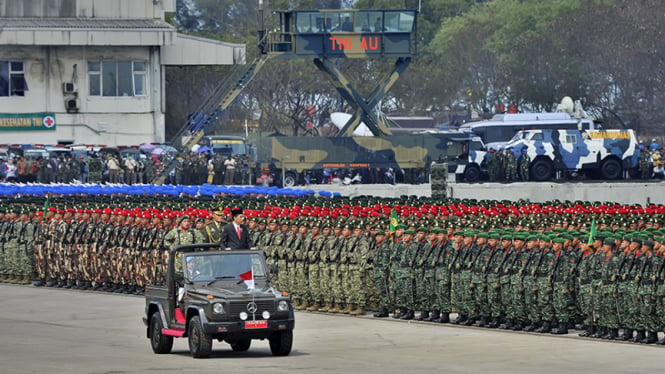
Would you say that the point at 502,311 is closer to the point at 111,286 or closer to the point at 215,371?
the point at 215,371

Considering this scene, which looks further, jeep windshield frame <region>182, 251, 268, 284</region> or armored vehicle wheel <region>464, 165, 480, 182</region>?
armored vehicle wheel <region>464, 165, 480, 182</region>

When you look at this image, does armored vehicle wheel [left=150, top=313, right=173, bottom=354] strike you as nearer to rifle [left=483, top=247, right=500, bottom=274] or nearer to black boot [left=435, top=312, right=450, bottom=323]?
rifle [left=483, top=247, right=500, bottom=274]

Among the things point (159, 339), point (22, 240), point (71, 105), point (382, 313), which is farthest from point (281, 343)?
point (71, 105)

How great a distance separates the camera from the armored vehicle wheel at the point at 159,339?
18625 mm

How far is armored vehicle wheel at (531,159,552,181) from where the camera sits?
170 feet

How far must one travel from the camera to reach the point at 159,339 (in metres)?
18.7

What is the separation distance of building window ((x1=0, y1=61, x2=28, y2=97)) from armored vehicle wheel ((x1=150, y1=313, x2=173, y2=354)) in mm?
45486

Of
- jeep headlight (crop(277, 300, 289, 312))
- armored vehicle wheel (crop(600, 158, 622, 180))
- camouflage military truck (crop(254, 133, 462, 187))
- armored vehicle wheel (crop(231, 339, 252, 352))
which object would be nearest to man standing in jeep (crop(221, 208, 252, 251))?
armored vehicle wheel (crop(231, 339, 252, 352))

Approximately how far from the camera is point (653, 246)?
19.5 m

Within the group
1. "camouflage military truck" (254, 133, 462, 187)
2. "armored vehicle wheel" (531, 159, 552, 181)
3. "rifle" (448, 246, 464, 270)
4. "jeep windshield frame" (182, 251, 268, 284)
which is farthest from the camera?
"camouflage military truck" (254, 133, 462, 187)

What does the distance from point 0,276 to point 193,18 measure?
67598mm

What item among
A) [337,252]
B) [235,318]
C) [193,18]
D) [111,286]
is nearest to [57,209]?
[111,286]

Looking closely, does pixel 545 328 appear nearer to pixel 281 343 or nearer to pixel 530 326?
pixel 530 326

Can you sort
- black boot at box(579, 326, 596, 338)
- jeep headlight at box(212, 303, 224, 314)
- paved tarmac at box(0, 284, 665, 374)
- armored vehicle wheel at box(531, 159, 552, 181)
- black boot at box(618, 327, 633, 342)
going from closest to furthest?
paved tarmac at box(0, 284, 665, 374)
jeep headlight at box(212, 303, 224, 314)
black boot at box(618, 327, 633, 342)
black boot at box(579, 326, 596, 338)
armored vehicle wheel at box(531, 159, 552, 181)
